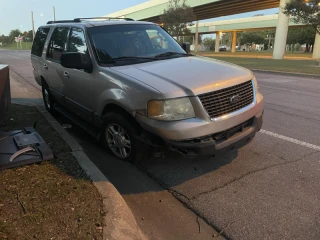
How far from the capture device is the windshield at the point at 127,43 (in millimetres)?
4273

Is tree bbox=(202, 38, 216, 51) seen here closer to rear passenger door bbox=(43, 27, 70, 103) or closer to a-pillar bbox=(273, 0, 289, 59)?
a-pillar bbox=(273, 0, 289, 59)

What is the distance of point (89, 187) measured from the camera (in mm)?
3172

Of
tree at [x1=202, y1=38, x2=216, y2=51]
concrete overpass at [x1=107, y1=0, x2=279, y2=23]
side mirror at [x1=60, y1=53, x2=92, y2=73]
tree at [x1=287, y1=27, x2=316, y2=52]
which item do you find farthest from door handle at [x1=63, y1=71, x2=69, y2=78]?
tree at [x1=202, y1=38, x2=216, y2=51]

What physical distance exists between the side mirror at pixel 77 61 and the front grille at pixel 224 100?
1791 mm

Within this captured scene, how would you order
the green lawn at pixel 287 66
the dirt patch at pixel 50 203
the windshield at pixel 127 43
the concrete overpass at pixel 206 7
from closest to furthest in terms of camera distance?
the dirt patch at pixel 50 203 < the windshield at pixel 127 43 < the green lawn at pixel 287 66 < the concrete overpass at pixel 206 7

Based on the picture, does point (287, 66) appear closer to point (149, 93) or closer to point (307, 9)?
point (307, 9)

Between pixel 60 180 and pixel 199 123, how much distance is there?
5.47 feet

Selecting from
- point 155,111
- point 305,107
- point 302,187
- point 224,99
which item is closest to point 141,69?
point 155,111

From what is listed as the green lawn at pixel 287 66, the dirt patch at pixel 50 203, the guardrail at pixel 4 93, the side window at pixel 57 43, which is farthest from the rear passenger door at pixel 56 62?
the green lawn at pixel 287 66

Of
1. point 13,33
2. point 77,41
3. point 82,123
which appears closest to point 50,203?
point 82,123

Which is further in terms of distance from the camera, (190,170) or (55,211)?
(190,170)

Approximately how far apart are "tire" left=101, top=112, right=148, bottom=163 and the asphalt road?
224 millimetres

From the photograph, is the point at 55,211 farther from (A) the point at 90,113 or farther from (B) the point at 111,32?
(B) the point at 111,32

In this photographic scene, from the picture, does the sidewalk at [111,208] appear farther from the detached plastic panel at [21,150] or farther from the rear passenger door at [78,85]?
the rear passenger door at [78,85]
